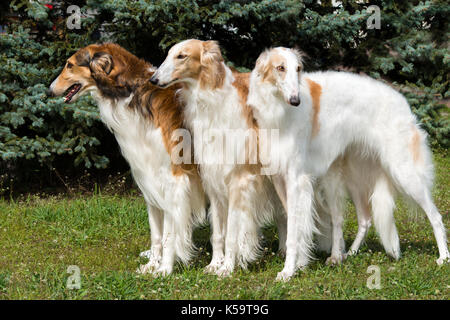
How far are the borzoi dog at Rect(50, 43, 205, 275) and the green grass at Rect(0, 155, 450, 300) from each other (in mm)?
507

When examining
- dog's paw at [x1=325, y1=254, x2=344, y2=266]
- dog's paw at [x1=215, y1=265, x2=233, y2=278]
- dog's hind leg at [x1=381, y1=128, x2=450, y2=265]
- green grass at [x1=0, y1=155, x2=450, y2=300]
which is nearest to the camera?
green grass at [x1=0, y1=155, x2=450, y2=300]

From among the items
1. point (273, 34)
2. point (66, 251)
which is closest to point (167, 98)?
point (66, 251)

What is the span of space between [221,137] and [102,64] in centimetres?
106

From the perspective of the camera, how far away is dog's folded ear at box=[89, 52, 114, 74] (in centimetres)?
451

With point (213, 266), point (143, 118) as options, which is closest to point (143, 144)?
point (143, 118)

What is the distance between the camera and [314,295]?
402cm

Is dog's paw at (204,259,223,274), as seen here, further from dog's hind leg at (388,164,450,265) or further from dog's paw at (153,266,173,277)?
dog's hind leg at (388,164,450,265)

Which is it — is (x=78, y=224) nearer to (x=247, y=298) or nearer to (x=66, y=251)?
(x=66, y=251)

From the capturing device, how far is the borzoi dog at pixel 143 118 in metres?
4.54

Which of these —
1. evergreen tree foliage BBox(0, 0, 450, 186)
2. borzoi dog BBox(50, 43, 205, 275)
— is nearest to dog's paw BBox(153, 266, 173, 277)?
borzoi dog BBox(50, 43, 205, 275)

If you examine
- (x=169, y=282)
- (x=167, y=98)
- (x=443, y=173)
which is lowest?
(x=443, y=173)

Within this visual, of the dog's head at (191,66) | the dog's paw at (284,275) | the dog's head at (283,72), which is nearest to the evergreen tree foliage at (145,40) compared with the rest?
the dog's head at (191,66)

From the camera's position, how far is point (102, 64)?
14.8ft

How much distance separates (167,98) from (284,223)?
149 centimetres
